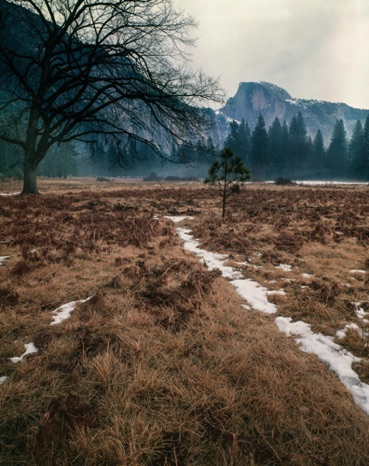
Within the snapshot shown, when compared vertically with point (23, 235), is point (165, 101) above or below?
above

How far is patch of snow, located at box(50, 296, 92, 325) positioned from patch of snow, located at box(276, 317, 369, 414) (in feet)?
9.77

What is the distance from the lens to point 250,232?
29.7 feet

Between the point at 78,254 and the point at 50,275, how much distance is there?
129 cm

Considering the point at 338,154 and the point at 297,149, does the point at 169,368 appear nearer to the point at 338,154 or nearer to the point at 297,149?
the point at 297,149

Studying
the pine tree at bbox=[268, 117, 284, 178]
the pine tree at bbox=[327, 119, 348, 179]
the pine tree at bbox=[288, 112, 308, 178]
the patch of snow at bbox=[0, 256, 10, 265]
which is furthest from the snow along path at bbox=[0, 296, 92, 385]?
the pine tree at bbox=[327, 119, 348, 179]

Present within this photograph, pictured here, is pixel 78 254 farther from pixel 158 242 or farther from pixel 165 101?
pixel 165 101

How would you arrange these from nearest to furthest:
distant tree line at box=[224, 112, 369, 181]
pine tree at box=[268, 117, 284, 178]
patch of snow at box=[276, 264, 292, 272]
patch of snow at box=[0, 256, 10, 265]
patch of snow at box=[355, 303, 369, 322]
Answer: patch of snow at box=[355, 303, 369, 322]
patch of snow at box=[0, 256, 10, 265]
patch of snow at box=[276, 264, 292, 272]
distant tree line at box=[224, 112, 369, 181]
pine tree at box=[268, 117, 284, 178]

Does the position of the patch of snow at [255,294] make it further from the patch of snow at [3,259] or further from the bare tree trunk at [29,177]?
the bare tree trunk at [29,177]

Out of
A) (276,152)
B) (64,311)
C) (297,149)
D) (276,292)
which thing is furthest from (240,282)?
(297,149)

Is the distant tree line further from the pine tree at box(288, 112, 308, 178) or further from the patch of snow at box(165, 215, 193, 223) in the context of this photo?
the patch of snow at box(165, 215, 193, 223)

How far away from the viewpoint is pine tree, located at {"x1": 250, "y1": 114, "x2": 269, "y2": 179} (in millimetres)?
64562

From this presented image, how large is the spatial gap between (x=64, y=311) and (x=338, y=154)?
82.0 meters

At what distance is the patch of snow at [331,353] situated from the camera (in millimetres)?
2303

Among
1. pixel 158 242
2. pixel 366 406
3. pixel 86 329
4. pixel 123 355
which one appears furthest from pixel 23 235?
pixel 366 406
